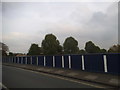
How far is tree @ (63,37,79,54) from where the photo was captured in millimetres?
62375

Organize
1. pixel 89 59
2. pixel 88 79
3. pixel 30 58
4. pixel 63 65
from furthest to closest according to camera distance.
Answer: pixel 30 58 < pixel 63 65 < pixel 89 59 < pixel 88 79

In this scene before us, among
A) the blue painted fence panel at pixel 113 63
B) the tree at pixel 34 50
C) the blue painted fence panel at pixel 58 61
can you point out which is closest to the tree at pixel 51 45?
the tree at pixel 34 50

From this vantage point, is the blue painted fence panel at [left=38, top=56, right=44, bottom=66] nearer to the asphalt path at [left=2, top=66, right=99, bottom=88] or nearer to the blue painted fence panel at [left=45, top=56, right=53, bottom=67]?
the blue painted fence panel at [left=45, top=56, right=53, bottom=67]

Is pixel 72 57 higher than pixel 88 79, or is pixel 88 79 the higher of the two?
pixel 72 57

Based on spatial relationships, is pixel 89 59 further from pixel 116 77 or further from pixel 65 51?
pixel 65 51

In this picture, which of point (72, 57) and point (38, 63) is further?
point (38, 63)

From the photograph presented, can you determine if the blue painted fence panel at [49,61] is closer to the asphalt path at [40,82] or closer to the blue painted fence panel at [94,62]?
the blue painted fence panel at [94,62]

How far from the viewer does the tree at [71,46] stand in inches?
2456

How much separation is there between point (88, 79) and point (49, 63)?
8.60 metres

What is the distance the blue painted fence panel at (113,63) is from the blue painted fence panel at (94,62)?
0.65 metres

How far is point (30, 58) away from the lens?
23.8 metres

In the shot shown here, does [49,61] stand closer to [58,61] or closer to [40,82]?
[58,61]

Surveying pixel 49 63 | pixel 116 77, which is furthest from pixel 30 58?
pixel 116 77

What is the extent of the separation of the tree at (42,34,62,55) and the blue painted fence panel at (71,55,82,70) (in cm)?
4648
